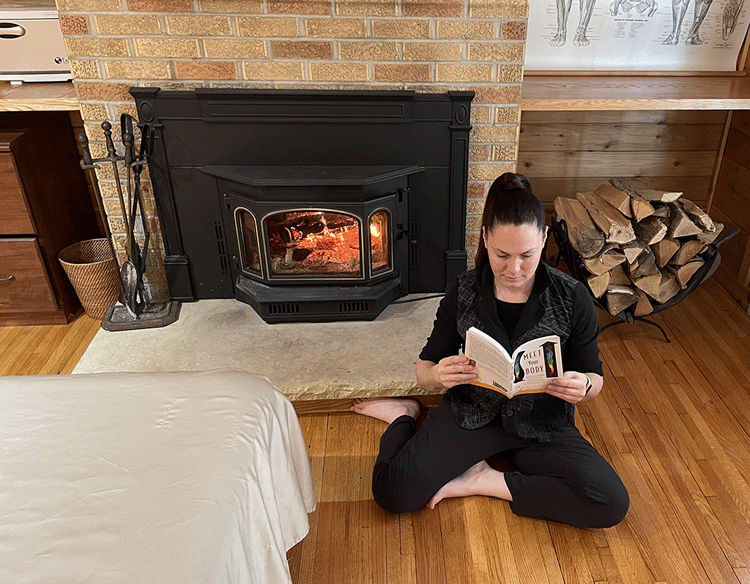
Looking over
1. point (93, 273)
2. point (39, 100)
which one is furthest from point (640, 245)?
point (39, 100)

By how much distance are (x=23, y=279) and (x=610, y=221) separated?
7.68 ft

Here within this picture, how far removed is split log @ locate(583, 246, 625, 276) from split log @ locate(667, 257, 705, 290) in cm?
24

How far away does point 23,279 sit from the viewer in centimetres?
265

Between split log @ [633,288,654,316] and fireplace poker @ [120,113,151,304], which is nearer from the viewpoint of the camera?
fireplace poker @ [120,113,151,304]

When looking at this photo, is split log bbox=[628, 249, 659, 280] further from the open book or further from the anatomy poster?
the open book

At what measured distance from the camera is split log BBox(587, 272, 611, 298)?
2424 mm

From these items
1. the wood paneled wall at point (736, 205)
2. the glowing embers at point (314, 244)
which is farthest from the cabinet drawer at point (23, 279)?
the wood paneled wall at point (736, 205)

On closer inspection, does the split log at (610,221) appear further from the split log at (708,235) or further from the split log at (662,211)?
the split log at (708,235)

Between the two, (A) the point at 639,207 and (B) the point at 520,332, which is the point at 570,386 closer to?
(B) the point at 520,332

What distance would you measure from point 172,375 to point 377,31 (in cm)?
140

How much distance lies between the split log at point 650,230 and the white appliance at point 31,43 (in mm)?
2236

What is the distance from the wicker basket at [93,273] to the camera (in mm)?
2625

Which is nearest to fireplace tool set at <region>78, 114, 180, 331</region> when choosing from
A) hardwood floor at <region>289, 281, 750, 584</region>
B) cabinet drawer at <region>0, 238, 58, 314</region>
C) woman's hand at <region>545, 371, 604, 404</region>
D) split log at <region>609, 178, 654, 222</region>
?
cabinet drawer at <region>0, 238, 58, 314</region>

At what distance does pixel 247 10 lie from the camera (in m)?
2.15
